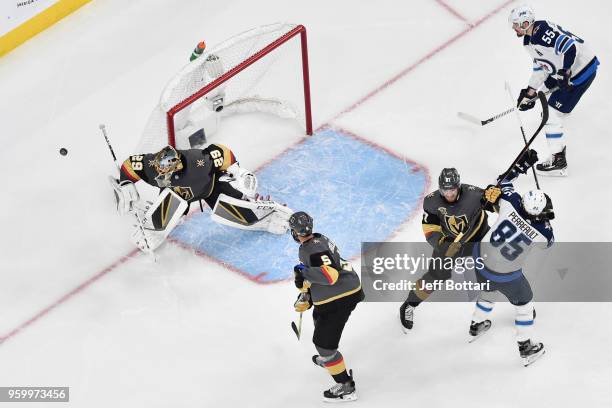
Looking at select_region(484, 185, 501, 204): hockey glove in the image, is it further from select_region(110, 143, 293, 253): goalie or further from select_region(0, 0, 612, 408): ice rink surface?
select_region(110, 143, 293, 253): goalie

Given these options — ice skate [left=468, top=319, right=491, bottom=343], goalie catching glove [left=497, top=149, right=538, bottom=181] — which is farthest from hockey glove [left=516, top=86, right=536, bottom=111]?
ice skate [left=468, top=319, right=491, bottom=343]

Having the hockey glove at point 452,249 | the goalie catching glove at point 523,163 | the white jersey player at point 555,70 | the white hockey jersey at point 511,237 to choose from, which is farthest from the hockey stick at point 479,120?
the white hockey jersey at point 511,237

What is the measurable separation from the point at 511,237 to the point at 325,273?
3.41ft

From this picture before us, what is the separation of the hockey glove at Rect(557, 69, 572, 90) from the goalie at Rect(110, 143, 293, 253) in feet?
6.53

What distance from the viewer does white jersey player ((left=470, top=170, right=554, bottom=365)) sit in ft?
21.1

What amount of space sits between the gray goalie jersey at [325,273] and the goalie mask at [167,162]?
126 centimetres

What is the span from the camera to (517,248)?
6.52m

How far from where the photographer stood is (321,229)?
26.0 ft

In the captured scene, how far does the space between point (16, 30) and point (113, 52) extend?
0.79 m

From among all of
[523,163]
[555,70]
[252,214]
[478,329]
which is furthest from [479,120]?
[478,329]

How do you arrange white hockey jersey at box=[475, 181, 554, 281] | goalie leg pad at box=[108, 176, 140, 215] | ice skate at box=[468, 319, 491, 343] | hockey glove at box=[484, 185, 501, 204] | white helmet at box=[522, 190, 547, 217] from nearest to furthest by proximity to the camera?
white helmet at box=[522, 190, 547, 217], white hockey jersey at box=[475, 181, 554, 281], hockey glove at box=[484, 185, 501, 204], ice skate at box=[468, 319, 491, 343], goalie leg pad at box=[108, 176, 140, 215]

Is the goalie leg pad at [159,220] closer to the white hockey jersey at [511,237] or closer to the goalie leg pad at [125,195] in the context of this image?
the goalie leg pad at [125,195]

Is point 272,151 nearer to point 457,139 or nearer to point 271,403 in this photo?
point 457,139

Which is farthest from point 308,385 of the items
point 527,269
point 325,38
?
point 325,38
